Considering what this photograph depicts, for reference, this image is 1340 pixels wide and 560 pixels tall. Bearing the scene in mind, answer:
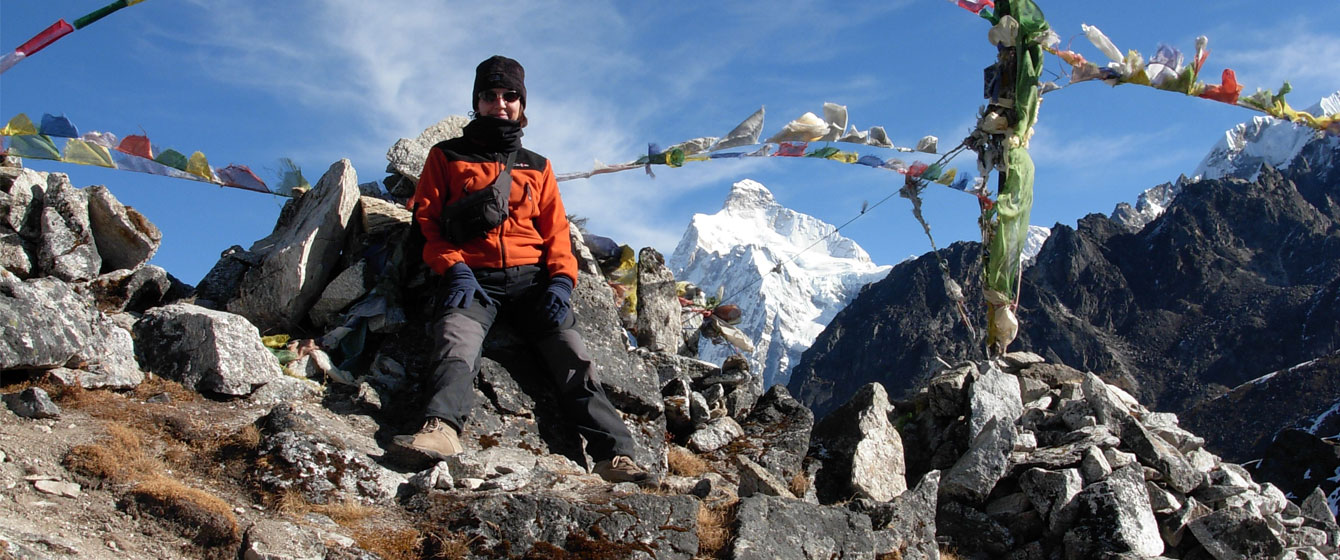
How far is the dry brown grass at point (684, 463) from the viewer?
834 cm

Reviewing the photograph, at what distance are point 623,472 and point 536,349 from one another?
1473 mm

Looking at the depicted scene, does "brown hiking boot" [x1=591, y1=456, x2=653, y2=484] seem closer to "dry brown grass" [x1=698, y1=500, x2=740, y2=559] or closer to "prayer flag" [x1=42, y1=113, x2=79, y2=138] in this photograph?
"dry brown grass" [x1=698, y1=500, x2=740, y2=559]

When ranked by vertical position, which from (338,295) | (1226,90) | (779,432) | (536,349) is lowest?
(779,432)

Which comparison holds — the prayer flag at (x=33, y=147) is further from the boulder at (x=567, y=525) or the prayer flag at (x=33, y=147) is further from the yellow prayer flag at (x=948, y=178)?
the yellow prayer flag at (x=948, y=178)

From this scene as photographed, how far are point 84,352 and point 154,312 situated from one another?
95 cm

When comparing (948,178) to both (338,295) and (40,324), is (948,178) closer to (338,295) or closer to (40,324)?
(338,295)

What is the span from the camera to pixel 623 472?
22.8 ft

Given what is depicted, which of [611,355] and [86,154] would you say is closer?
[611,355]

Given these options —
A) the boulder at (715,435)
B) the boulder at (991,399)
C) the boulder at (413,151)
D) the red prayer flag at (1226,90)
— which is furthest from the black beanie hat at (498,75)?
the red prayer flag at (1226,90)

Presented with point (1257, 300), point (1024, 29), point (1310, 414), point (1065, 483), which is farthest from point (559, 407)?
point (1257, 300)

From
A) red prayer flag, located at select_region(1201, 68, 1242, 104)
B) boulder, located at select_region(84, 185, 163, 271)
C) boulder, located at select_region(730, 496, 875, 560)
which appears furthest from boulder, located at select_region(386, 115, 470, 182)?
red prayer flag, located at select_region(1201, 68, 1242, 104)

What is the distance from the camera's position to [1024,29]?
12.4 metres

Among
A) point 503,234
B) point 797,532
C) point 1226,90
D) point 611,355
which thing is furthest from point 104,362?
point 1226,90

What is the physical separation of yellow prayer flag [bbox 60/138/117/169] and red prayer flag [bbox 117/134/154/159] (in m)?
0.18
